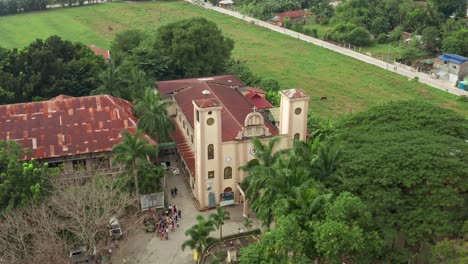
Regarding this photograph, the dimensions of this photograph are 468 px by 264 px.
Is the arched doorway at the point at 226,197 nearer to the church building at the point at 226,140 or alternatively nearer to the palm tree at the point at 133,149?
the church building at the point at 226,140

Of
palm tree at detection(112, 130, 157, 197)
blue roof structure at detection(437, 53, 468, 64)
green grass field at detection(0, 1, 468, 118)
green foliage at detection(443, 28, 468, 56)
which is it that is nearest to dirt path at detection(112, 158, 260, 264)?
palm tree at detection(112, 130, 157, 197)

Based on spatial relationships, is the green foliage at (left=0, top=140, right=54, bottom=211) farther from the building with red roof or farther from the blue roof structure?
the blue roof structure

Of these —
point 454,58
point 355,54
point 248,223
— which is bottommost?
point 248,223

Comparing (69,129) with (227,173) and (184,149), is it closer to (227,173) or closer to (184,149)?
(184,149)

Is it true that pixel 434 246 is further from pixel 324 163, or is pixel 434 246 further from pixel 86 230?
pixel 86 230

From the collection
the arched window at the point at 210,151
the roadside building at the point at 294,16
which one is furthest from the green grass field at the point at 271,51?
the arched window at the point at 210,151

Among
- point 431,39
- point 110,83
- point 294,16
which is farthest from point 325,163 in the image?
point 294,16

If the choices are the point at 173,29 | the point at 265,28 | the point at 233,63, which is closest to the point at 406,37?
the point at 265,28
